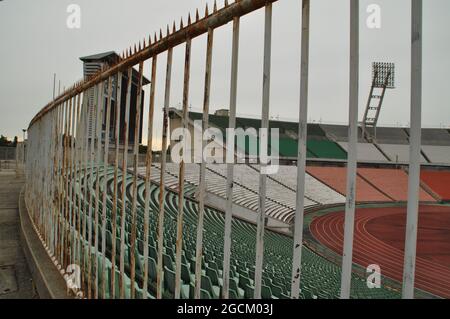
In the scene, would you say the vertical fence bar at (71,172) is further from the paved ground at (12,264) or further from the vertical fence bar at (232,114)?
the vertical fence bar at (232,114)

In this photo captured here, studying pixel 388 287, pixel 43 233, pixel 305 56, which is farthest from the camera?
pixel 388 287

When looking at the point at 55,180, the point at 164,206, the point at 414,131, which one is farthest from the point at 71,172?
the point at 414,131

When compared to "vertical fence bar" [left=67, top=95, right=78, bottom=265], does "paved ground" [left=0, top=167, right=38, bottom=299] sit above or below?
below

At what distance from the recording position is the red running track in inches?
389

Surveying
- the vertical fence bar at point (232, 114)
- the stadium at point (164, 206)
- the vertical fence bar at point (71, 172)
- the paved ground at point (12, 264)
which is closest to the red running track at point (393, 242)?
the stadium at point (164, 206)

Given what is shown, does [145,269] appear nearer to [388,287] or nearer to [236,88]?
[236,88]

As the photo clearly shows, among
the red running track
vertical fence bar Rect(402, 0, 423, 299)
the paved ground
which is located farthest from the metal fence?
the red running track

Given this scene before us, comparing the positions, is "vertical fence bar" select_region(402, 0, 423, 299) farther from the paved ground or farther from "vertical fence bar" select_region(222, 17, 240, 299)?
the paved ground

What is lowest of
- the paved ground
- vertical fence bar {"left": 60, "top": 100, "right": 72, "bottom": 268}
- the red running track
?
the red running track

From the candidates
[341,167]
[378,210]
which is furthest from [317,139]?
[378,210]

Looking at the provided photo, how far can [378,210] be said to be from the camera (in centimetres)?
2284

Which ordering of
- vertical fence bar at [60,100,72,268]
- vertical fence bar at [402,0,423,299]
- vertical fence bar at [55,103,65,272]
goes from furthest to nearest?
vertical fence bar at [55,103,65,272] → vertical fence bar at [60,100,72,268] → vertical fence bar at [402,0,423,299]

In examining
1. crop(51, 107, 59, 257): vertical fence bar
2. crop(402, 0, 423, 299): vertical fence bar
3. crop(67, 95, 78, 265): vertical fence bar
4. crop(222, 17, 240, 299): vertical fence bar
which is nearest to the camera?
crop(402, 0, 423, 299): vertical fence bar
